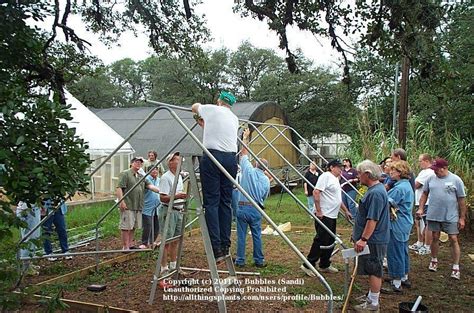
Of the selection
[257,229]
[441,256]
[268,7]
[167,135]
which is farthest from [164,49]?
[167,135]

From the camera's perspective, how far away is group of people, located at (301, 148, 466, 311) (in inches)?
170

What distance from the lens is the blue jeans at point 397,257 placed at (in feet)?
16.7

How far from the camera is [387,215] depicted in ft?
14.3

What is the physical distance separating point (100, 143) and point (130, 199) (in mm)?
5873

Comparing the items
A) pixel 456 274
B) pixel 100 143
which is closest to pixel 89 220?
pixel 100 143

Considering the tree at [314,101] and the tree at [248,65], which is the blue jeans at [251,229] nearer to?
the tree at [314,101]

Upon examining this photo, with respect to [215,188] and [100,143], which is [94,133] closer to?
[100,143]

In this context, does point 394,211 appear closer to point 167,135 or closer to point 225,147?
point 225,147

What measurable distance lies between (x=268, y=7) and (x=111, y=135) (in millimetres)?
7840

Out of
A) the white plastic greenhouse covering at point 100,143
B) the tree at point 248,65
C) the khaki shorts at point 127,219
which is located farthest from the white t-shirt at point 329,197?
the tree at point 248,65

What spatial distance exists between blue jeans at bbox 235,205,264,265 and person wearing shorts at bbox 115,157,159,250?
1.37m

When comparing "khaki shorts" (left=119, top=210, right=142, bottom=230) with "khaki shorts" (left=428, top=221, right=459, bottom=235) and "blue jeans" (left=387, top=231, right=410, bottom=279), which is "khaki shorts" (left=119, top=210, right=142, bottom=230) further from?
"khaki shorts" (left=428, top=221, right=459, bottom=235)

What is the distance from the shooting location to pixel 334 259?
6621mm

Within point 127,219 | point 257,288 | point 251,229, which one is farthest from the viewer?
point 127,219
